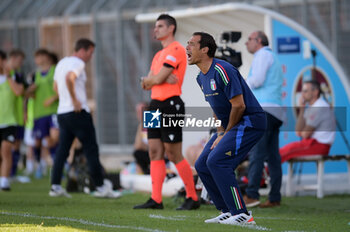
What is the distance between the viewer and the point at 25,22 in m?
17.6

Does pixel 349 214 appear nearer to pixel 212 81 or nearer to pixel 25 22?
pixel 212 81

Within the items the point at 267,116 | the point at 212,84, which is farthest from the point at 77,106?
the point at 212,84

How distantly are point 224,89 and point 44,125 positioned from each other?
8513 mm

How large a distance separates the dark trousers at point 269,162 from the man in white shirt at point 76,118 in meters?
2.19

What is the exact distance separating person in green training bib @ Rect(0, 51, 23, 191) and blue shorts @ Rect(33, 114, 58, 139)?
225cm

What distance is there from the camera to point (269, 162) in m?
9.77

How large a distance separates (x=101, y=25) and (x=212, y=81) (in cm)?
946

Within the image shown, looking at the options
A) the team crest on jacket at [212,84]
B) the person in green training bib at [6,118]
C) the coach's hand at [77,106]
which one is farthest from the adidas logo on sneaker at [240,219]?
the person in green training bib at [6,118]

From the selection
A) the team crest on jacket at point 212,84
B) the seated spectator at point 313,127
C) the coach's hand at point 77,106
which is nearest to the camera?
the team crest on jacket at point 212,84

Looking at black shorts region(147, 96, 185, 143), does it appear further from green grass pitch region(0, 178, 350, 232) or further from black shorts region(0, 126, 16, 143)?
black shorts region(0, 126, 16, 143)

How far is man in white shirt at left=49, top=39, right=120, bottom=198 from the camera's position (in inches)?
417

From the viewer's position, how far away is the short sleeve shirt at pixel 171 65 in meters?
8.96

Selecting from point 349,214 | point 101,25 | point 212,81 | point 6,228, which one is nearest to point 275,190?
point 349,214

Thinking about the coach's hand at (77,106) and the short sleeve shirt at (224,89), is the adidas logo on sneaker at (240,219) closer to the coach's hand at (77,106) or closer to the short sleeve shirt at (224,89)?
the short sleeve shirt at (224,89)
